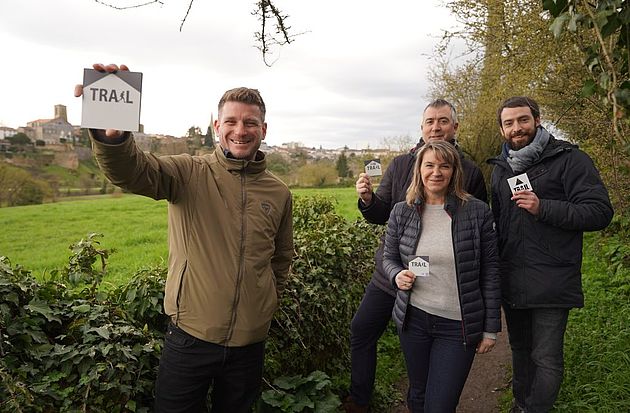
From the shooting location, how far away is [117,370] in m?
2.38

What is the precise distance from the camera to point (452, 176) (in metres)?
3.03

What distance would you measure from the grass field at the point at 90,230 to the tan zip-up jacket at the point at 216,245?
4.37m

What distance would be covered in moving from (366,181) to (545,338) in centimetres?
161

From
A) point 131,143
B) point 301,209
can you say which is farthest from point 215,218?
point 301,209

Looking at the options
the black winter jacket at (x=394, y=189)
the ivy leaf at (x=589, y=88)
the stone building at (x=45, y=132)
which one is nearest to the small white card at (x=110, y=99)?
the ivy leaf at (x=589, y=88)

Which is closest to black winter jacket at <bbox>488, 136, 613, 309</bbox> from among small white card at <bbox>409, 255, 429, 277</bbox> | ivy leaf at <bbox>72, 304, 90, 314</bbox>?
small white card at <bbox>409, 255, 429, 277</bbox>

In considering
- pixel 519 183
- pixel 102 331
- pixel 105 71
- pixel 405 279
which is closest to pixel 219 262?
pixel 102 331

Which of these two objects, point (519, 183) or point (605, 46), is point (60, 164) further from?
point (605, 46)

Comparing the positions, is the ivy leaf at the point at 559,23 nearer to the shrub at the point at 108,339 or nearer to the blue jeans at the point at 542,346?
the blue jeans at the point at 542,346

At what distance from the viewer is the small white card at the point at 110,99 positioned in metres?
1.88

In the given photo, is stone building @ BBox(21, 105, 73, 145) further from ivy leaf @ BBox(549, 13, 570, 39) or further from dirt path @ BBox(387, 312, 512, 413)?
ivy leaf @ BBox(549, 13, 570, 39)

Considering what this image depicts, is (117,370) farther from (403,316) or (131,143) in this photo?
(403,316)

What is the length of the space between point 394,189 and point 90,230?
11.2 metres

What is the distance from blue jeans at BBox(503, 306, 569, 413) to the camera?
3186 millimetres
